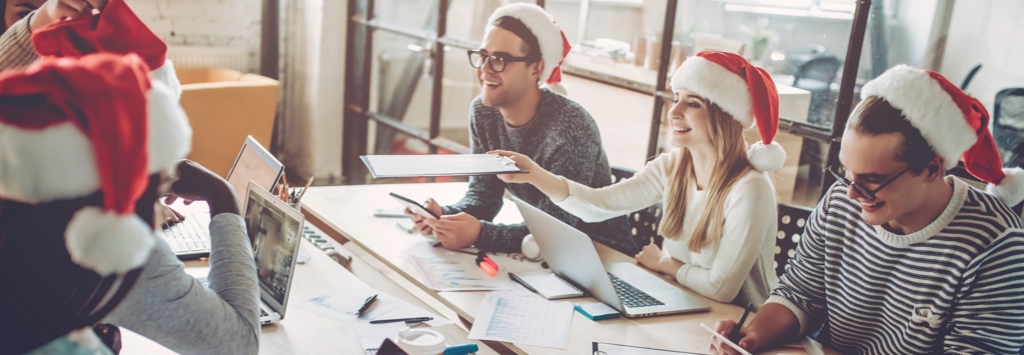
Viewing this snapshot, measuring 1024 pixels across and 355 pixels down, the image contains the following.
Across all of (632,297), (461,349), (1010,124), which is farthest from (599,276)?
(1010,124)

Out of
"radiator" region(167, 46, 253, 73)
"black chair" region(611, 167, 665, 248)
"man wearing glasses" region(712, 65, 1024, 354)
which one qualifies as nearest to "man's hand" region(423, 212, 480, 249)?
"black chair" region(611, 167, 665, 248)

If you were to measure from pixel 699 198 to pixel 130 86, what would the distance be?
1.48m

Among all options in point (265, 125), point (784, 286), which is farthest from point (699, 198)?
point (265, 125)

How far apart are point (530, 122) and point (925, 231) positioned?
122cm

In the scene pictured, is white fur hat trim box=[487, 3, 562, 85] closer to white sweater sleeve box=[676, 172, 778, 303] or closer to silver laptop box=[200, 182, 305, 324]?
white sweater sleeve box=[676, 172, 778, 303]

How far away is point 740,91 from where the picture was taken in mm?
1987

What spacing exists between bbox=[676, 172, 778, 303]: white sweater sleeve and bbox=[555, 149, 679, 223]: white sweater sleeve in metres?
0.30

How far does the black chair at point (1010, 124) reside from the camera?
2.02m

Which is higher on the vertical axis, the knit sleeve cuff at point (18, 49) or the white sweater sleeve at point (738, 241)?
the knit sleeve cuff at point (18, 49)

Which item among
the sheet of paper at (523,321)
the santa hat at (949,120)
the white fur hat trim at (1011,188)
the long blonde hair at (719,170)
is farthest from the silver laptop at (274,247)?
the white fur hat trim at (1011,188)

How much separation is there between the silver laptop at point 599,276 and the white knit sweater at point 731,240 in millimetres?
76

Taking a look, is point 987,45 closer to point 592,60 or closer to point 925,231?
Answer: point 925,231

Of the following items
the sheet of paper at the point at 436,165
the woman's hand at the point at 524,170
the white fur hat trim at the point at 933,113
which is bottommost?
the woman's hand at the point at 524,170

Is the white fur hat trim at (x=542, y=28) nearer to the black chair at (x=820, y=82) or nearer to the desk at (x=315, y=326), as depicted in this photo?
the black chair at (x=820, y=82)
